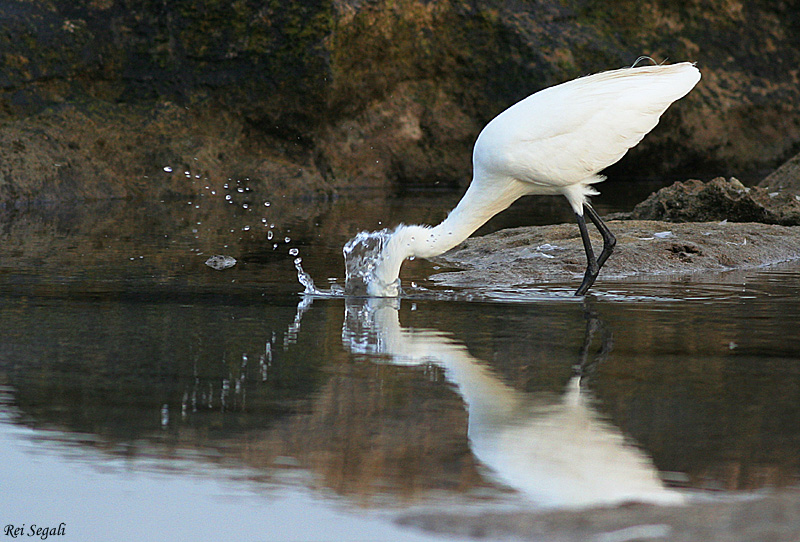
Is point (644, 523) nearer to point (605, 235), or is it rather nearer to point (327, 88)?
point (605, 235)

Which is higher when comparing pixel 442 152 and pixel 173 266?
pixel 442 152

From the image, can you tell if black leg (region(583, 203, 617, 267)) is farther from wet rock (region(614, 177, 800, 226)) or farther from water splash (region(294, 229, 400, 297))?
wet rock (region(614, 177, 800, 226))

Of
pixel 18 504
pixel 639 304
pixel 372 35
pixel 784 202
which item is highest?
pixel 372 35

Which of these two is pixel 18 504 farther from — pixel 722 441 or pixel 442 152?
pixel 442 152

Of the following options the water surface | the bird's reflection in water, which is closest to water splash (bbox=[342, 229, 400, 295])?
the water surface

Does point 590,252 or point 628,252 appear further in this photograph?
point 628,252

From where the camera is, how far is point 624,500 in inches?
114

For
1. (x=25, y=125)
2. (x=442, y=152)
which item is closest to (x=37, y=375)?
(x=25, y=125)

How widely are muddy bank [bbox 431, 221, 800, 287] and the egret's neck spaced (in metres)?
0.54

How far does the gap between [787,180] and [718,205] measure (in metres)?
2.16

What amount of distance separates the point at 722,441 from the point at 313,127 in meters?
11.9

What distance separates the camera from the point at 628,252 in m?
7.76

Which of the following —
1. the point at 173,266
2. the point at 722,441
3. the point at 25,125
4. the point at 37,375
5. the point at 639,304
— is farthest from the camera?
the point at 25,125

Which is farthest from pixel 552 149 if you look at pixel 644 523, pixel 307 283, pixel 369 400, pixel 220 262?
pixel 644 523
